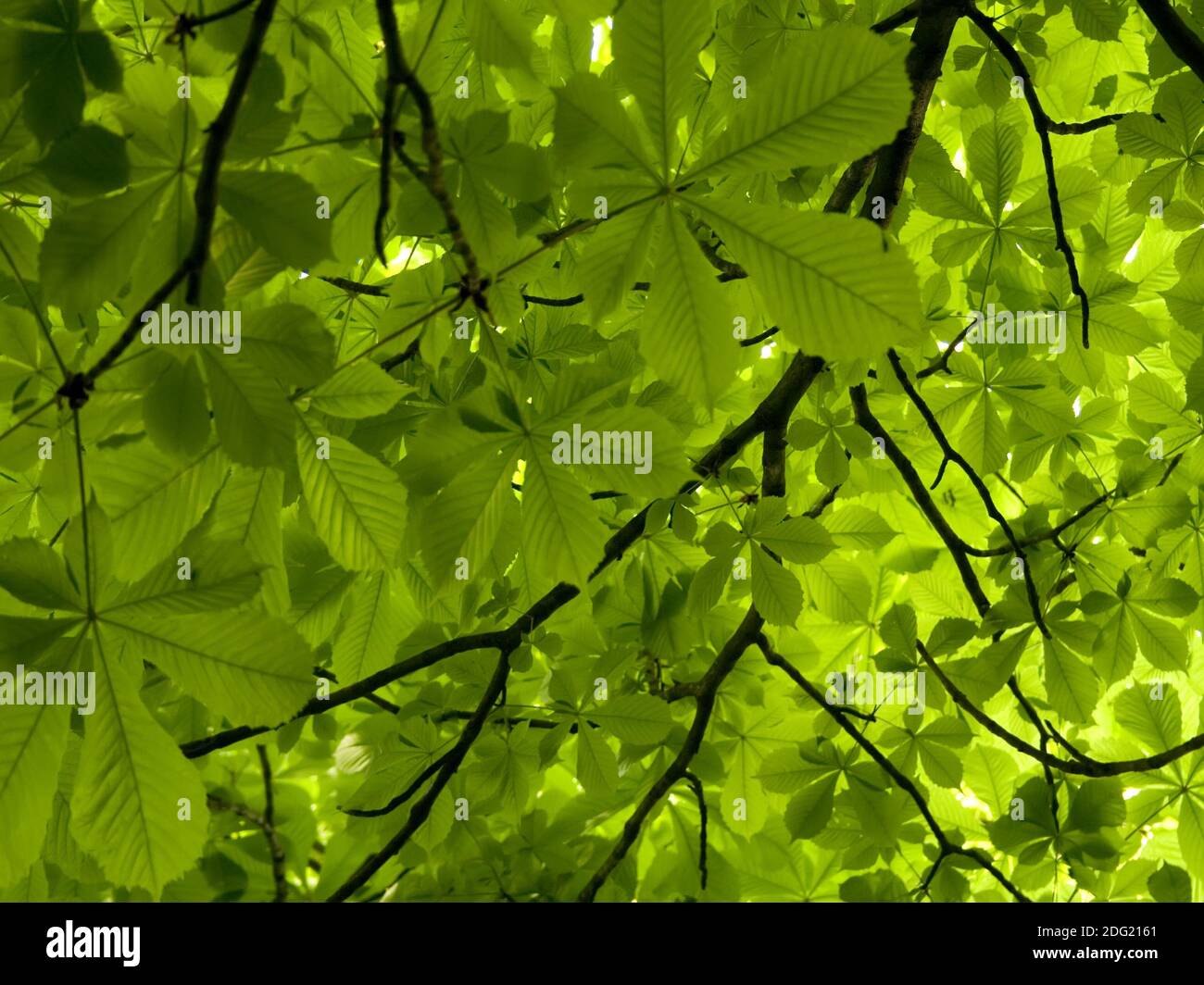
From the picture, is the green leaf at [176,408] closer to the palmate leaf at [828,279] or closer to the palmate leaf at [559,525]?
the palmate leaf at [559,525]

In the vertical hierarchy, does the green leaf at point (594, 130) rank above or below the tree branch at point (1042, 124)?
below

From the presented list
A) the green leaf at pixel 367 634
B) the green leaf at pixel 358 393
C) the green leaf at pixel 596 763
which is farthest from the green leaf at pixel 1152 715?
the green leaf at pixel 358 393

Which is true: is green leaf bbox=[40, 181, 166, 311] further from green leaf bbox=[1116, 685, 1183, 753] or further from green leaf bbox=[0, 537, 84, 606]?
green leaf bbox=[1116, 685, 1183, 753]

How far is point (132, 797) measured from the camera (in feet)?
3.77

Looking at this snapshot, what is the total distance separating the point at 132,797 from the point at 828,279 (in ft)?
3.42

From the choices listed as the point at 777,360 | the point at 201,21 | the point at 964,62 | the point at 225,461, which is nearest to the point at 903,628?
the point at 777,360

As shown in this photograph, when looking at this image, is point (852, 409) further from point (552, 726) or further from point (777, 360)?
point (552, 726)

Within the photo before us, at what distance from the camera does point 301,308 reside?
1153 mm

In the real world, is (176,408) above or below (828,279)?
below

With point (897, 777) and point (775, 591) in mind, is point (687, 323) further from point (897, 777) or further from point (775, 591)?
point (897, 777)

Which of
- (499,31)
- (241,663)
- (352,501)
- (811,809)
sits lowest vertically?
(811,809)

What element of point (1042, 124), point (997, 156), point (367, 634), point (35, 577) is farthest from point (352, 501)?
point (997, 156)

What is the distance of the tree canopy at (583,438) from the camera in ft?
3.69
